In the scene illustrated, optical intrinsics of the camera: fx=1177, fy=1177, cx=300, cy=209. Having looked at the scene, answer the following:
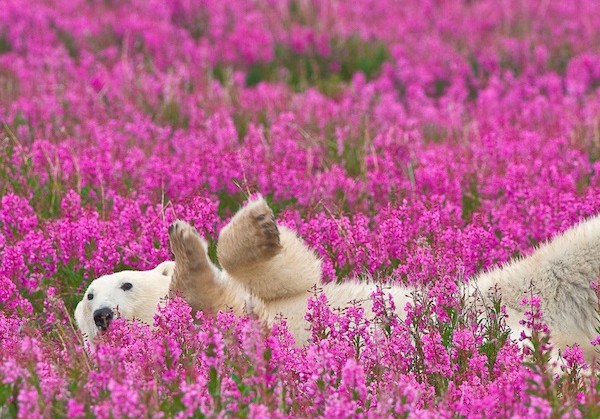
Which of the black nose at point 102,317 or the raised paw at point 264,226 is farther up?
the raised paw at point 264,226

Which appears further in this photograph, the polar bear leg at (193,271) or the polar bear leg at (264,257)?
the polar bear leg at (264,257)

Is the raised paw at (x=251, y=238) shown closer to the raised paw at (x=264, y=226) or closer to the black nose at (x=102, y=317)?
the raised paw at (x=264, y=226)

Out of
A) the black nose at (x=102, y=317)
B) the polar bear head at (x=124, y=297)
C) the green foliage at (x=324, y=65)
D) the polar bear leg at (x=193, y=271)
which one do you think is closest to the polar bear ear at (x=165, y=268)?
the polar bear head at (x=124, y=297)

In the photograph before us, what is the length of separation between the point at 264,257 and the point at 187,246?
0.44m

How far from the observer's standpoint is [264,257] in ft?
17.1

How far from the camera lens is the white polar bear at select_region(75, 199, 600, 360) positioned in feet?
15.9

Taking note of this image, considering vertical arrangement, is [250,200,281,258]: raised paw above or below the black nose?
above

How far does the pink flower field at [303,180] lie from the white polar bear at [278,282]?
0.17 m

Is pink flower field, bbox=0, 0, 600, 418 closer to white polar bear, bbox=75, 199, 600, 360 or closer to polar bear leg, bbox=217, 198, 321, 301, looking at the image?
white polar bear, bbox=75, 199, 600, 360

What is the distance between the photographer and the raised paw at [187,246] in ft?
16.1

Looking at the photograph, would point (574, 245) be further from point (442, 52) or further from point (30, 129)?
point (442, 52)

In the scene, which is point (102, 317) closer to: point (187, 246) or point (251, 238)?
point (187, 246)

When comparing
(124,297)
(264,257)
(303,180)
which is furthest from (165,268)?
(303,180)

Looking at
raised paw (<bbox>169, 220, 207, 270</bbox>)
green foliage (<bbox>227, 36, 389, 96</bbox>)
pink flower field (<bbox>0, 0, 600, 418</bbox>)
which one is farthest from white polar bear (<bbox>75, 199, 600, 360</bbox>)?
green foliage (<bbox>227, 36, 389, 96</bbox>)
